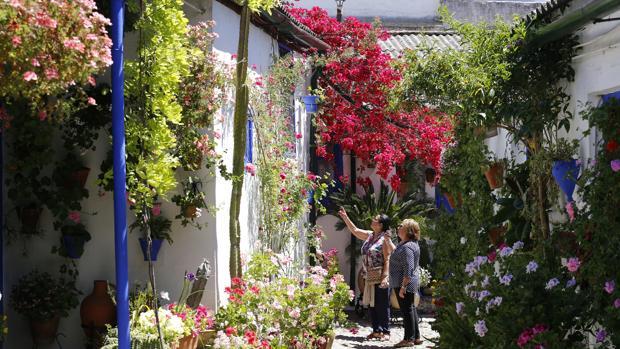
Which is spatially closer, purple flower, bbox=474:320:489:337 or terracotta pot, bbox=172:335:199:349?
purple flower, bbox=474:320:489:337

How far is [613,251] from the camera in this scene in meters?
6.63

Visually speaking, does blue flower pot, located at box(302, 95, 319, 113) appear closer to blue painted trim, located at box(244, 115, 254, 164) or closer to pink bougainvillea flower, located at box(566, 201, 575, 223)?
blue painted trim, located at box(244, 115, 254, 164)

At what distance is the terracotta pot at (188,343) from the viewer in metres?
8.78

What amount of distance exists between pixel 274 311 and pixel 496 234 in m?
2.32

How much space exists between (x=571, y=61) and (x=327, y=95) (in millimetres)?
9224

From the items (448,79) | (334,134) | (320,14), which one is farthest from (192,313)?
(320,14)

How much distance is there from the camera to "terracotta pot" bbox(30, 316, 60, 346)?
8797 millimetres

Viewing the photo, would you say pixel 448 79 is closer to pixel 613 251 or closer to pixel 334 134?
pixel 613 251

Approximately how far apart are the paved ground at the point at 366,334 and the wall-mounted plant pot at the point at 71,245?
454 centimetres

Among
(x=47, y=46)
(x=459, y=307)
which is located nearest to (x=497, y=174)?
(x=459, y=307)

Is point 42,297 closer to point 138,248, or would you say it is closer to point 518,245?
point 138,248

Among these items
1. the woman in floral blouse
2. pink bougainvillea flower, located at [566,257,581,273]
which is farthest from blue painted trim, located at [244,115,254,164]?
pink bougainvillea flower, located at [566,257,581,273]

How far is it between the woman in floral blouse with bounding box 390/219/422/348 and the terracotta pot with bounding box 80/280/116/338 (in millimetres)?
4593

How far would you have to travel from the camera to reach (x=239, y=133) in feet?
32.0
